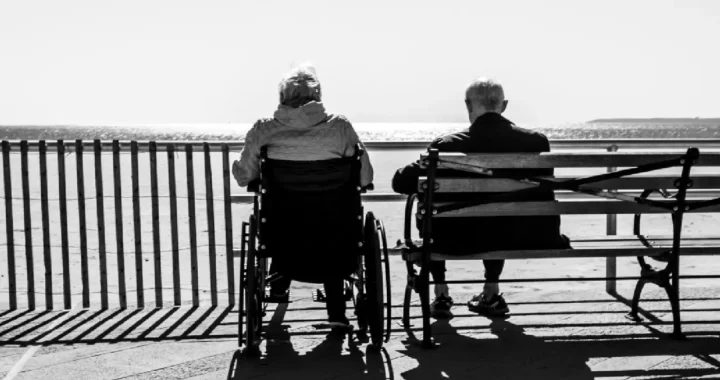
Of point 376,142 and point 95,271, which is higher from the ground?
point 376,142

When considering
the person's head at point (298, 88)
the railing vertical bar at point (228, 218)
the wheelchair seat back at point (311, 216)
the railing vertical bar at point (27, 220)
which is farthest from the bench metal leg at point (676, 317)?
the railing vertical bar at point (27, 220)

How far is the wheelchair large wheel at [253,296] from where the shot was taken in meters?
3.90

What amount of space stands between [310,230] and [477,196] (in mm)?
814

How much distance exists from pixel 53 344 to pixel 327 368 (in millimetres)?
1393

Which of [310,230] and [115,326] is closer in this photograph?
[310,230]

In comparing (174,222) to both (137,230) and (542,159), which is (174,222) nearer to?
(137,230)

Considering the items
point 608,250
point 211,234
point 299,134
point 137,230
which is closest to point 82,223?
point 137,230

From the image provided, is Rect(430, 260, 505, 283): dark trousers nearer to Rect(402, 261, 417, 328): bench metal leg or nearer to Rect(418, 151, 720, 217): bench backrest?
Rect(402, 261, 417, 328): bench metal leg

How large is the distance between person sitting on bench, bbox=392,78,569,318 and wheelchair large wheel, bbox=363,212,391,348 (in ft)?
0.93

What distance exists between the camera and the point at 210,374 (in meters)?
3.77

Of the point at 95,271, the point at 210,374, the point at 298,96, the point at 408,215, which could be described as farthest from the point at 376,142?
the point at 95,271

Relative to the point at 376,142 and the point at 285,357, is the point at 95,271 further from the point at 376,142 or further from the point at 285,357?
the point at 285,357

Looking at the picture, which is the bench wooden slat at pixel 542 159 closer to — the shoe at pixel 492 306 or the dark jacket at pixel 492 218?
the dark jacket at pixel 492 218

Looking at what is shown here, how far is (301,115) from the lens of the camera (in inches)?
158
